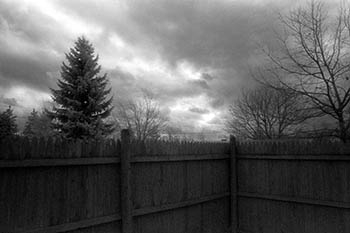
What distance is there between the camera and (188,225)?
15.9 ft

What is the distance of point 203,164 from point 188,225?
1.13m

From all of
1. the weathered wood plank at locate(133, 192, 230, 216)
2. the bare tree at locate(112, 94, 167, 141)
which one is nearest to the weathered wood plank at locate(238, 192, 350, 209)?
the weathered wood plank at locate(133, 192, 230, 216)

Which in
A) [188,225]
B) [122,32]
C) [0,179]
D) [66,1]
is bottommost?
[188,225]

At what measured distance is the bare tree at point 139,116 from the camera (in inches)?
1113

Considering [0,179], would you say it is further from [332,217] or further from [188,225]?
[332,217]

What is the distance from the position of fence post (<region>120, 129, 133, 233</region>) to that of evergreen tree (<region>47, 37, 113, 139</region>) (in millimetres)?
12659

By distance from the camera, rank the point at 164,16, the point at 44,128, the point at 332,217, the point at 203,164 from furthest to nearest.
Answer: the point at 44,128 < the point at 164,16 < the point at 203,164 < the point at 332,217

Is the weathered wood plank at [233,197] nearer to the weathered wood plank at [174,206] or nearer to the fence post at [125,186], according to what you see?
the weathered wood plank at [174,206]

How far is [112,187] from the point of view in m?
3.73

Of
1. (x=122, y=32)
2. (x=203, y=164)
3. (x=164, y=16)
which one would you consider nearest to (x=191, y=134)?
(x=122, y=32)

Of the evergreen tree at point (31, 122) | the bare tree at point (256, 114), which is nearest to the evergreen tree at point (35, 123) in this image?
the evergreen tree at point (31, 122)

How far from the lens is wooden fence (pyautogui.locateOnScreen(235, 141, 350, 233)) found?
452 cm

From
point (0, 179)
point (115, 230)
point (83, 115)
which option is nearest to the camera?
point (0, 179)

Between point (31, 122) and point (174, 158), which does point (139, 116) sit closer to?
point (31, 122)
